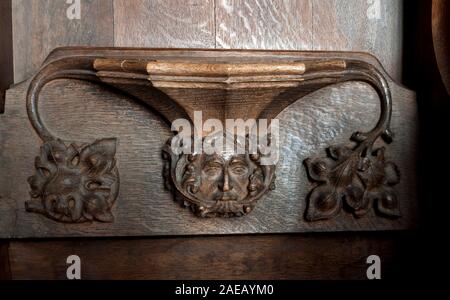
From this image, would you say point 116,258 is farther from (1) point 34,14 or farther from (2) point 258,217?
(1) point 34,14

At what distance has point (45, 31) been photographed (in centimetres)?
125

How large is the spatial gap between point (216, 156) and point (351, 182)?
30 cm

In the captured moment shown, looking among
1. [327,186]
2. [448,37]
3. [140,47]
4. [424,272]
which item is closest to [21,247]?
[140,47]

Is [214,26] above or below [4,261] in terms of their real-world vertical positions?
above

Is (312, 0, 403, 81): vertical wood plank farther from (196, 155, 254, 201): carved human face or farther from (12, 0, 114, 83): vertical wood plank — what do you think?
(12, 0, 114, 83): vertical wood plank

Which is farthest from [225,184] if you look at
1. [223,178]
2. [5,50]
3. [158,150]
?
[5,50]

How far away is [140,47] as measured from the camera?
1259 millimetres

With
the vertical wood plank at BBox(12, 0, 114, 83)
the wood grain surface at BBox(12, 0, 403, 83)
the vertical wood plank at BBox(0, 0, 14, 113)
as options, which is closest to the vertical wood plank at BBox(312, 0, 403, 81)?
the wood grain surface at BBox(12, 0, 403, 83)

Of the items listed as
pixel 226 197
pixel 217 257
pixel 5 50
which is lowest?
pixel 217 257

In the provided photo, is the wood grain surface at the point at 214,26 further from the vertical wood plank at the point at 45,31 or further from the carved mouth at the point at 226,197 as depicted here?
the carved mouth at the point at 226,197

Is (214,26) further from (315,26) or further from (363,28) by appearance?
(363,28)

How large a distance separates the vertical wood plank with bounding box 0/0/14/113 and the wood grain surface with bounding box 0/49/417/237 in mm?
24

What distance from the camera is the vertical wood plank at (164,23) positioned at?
1.26 meters
